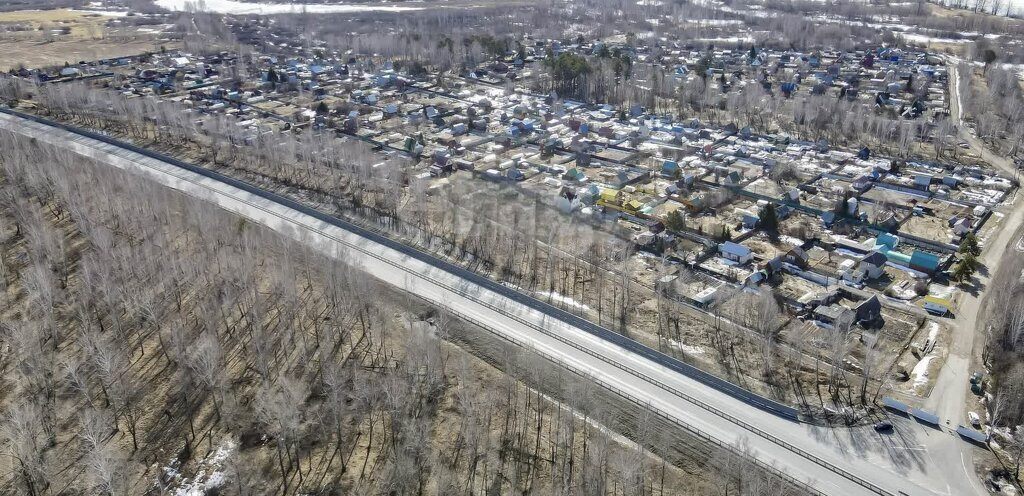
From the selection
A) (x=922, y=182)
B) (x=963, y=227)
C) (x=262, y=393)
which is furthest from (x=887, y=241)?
(x=262, y=393)

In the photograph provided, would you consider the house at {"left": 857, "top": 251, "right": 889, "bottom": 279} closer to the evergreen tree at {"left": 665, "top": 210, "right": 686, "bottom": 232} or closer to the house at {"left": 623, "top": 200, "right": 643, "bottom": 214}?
the evergreen tree at {"left": 665, "top": 210, "right": 686, "bottom": 232}

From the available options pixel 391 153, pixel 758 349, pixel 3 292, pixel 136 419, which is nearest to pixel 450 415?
pixel 136 419

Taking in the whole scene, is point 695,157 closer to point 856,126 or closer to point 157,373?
point 856,126

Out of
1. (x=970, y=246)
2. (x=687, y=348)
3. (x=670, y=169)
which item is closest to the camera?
(x=687, y=348)

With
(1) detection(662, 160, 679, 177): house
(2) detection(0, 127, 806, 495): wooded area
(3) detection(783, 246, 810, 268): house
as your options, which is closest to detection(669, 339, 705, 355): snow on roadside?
(2) detection(0, 127, 806, 495): wooded area

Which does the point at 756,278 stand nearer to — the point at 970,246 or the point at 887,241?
the point at 887,241
